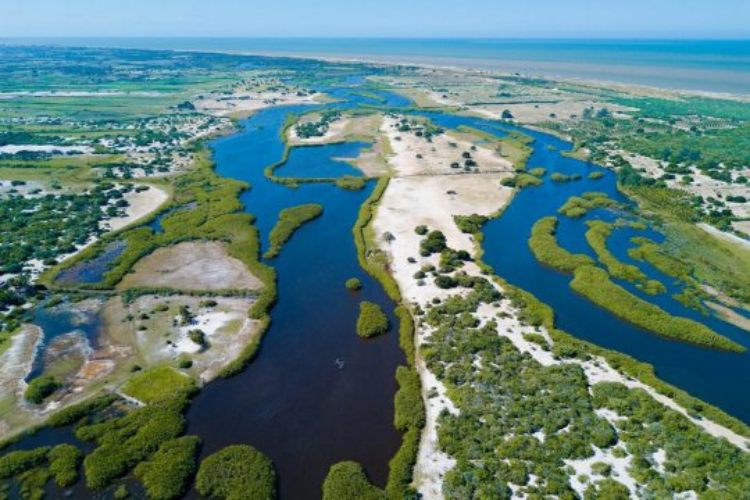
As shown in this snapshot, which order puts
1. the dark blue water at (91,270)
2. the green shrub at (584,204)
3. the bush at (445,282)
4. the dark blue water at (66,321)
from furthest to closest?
the green shrub at (584,204)
the dark blue water at (91,270)
the bush at (445,282)
the dark blue water at (66,321)

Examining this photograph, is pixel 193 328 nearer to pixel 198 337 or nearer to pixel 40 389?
pixel 198 337

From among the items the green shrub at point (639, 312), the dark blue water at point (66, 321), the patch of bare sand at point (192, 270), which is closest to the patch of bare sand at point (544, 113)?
the green shrub at point (639, 312)

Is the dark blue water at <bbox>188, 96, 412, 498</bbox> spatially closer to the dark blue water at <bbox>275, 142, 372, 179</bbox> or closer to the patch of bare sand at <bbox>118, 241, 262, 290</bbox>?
the patch of bare sand at <bbox>118, 241, 262, 290</bbox>

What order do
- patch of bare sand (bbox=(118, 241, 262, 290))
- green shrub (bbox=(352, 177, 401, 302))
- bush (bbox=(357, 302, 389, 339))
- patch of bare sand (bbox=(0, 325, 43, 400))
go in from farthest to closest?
green shrub (bbox=(352, 177, 401, 302)), patch of bare sand (bbox=(118, 241, 262, 290)), bush (bbox=(357, 302, 389, 339)), patch of bare sand (bbox=(0, 325, 43, 400))

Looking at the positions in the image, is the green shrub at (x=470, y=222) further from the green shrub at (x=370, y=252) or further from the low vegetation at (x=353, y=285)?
the low vegetation at (x=353, y=285)

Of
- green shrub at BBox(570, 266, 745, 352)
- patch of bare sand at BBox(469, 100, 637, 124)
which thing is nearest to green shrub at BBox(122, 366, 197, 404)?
green shrub at BBox(570, 266, 745, 352)

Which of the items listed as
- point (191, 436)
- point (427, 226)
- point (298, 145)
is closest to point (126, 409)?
point (191, 436)
